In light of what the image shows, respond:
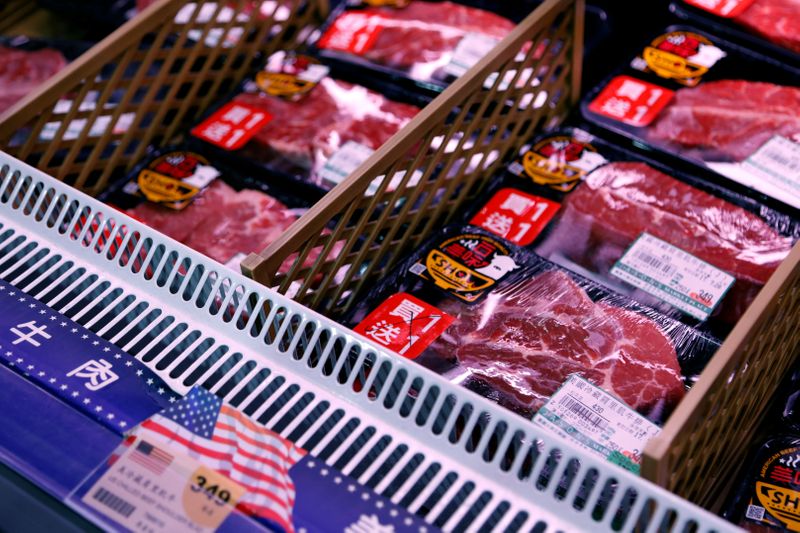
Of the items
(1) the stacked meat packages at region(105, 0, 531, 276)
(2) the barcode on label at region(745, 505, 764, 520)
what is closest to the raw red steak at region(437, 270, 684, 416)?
(2) the barcode on label at region(745, 505, 764, 520)

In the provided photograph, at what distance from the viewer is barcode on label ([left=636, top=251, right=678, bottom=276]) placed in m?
1.83

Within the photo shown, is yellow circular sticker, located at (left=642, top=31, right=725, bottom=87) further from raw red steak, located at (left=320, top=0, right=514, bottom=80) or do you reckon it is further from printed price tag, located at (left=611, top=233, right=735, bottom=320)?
printed price tag, located at (left=611, top=233, right=735, bottom=320)

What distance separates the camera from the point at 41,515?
1167 millimetres

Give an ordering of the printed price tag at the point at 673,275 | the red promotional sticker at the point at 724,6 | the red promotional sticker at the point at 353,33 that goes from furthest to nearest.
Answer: the red promotional sticker at the point at 353,33
the red promotional sticker at the point at 724,6
the printed price tag at the point at 673,275

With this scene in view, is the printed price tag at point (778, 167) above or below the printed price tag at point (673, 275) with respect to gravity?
above

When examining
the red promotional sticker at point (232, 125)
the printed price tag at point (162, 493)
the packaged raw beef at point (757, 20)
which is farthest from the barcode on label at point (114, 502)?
the packaged raw beef at point (757, 20)

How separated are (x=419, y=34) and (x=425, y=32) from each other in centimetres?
2

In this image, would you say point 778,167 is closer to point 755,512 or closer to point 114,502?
point 755,512

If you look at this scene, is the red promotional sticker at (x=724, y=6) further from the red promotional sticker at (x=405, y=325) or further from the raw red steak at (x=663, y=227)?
the red promotional sticker at (x=405, y=325)

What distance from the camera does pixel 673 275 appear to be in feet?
5.96

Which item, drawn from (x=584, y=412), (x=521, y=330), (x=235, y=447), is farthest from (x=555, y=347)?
(x=235, y=447)

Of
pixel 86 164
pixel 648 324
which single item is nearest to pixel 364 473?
pixel 648 324

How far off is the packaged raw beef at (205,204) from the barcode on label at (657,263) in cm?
80

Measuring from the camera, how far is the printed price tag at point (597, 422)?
4.58ft
